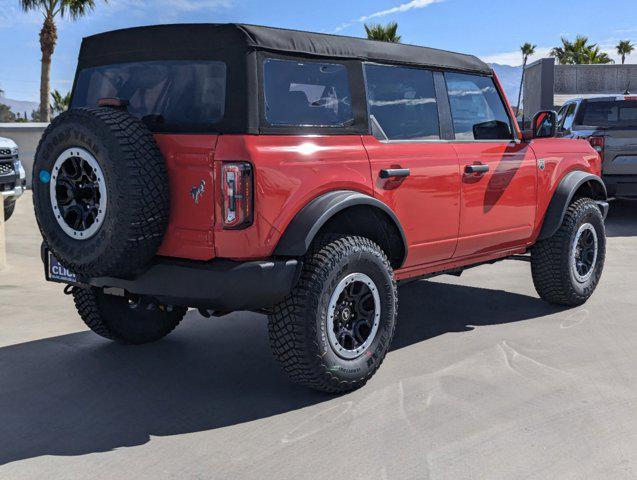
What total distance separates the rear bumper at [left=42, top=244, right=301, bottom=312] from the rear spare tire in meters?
0.11

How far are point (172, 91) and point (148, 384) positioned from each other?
164 cm

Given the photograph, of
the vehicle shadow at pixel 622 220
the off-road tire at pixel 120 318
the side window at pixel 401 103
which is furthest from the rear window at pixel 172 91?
the vehicle shadow at pixel 622 220

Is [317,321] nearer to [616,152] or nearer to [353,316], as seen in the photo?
[353,316]

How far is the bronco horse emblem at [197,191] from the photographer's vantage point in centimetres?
361

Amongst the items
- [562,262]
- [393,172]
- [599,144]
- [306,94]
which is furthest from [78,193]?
[599,144]

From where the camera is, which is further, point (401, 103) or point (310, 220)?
point (401, 103)

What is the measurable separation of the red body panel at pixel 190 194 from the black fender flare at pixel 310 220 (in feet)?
1.21

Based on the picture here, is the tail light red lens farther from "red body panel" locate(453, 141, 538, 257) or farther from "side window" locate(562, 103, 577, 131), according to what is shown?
"red body panel" locate(453, 141, 538, 257)

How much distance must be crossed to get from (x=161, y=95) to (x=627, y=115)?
9021mm

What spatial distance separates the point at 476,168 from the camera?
498cm

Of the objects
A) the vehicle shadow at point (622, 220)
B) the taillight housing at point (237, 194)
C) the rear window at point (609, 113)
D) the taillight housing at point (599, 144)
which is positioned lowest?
the vehicle shadow at point (622, 220)

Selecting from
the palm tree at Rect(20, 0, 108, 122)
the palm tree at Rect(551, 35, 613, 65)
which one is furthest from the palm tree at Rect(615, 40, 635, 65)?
the palm tree at Rect(20, 0, 108, 122)

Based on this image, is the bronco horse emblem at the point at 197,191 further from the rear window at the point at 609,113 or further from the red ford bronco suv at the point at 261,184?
the rear window at the point at 609,113

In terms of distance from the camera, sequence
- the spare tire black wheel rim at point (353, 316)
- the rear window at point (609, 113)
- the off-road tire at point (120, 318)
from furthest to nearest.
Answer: the rear window at point (609, 113)
the off-road tire at point (120, 318)
the spare tire black wheel rim at point (353, 316)
